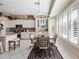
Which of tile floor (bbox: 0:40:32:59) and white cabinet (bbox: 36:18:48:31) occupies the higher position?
white cabinet (bbox: 36:18:48:31)

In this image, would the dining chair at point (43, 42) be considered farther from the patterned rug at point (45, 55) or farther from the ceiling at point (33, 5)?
the ceiling at point (33, 5)

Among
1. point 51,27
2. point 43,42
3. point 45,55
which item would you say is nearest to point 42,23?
point 51,27

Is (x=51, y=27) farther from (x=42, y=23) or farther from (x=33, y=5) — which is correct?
(x=33, y=5)

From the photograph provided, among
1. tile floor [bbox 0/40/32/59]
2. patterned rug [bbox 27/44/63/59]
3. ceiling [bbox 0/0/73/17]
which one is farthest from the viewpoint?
patterned rug [bbox 27/44/63/59]

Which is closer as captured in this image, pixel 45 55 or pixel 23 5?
pixel 45 55

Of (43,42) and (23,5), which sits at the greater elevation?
(23,5)

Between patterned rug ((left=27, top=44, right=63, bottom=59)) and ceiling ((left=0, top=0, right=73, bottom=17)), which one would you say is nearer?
ceiling ((left=0, top=0, right=73, bottom=17))

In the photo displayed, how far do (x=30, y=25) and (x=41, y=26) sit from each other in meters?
1.36

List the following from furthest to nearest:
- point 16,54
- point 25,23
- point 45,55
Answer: point 25,23 < point 16,54 < point 45,55

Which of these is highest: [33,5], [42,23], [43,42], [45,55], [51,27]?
[33,5]

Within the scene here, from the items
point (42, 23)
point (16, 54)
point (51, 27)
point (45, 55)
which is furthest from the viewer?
point (42, 23)

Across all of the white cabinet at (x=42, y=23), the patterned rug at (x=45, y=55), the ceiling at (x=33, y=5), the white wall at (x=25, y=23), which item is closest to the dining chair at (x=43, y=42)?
the patterned rug at (x=45, y=55)

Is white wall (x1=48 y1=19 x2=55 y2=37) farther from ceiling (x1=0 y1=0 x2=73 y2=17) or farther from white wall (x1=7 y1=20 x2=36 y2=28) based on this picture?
ceiling (x1=0 y1=0 x2=73 y2=17)

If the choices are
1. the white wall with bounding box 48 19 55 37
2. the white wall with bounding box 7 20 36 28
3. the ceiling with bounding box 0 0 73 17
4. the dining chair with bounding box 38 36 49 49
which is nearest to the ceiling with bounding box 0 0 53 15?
the ceiling with bounding box 0 0 73 17
